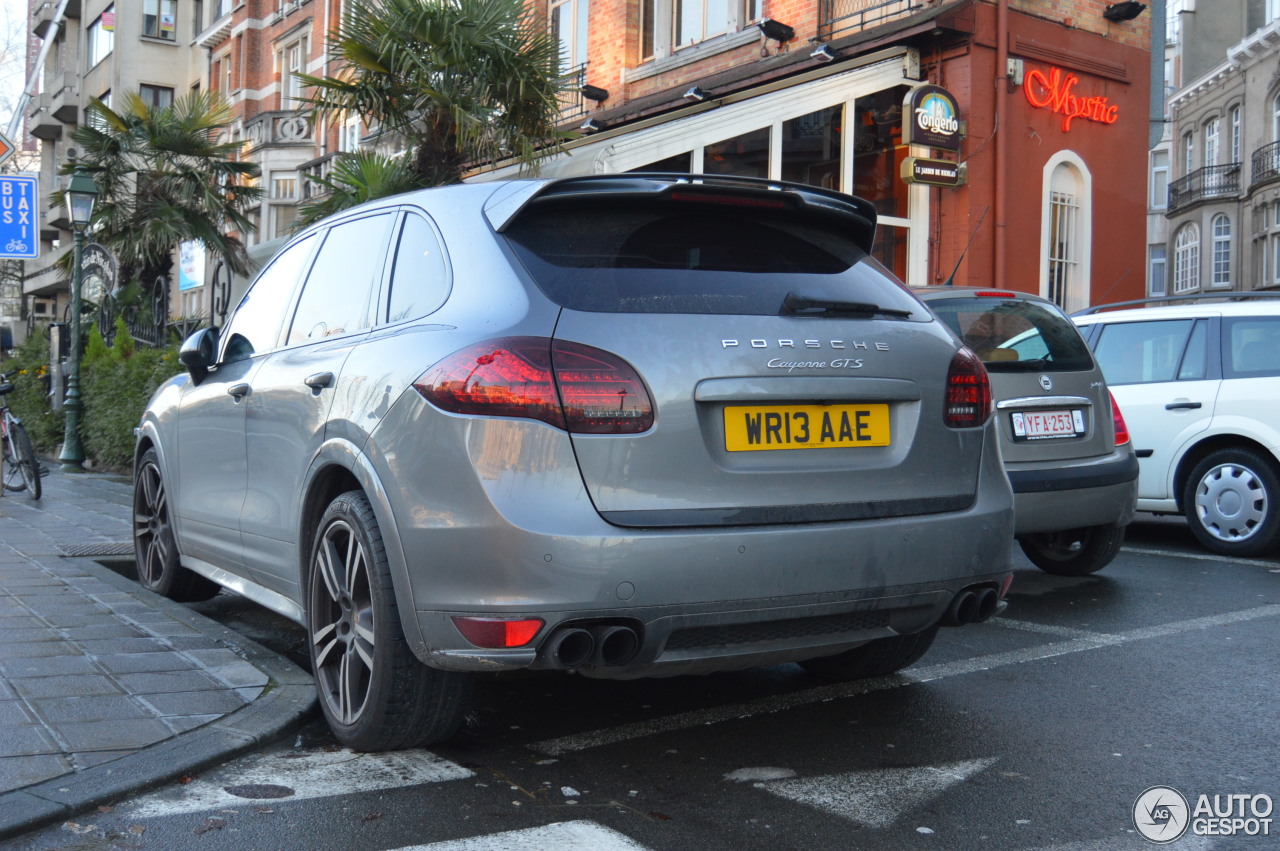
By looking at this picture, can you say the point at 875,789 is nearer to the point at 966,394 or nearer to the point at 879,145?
the point at 966,394

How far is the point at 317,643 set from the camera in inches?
158

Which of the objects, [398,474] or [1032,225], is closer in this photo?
[398,474]

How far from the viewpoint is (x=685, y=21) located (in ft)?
65.4

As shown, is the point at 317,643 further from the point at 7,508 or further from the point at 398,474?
the point at 7,508

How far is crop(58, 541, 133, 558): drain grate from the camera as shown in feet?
24.4

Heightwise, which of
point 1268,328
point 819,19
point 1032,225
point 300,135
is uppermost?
point 300,135

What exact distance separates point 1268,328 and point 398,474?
6.57 meters

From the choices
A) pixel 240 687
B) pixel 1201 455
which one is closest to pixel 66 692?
pixel 240 687

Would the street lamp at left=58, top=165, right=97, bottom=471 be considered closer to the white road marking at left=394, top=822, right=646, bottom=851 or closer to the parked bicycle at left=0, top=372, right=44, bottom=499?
the parked bicycle at left=0, top=372, right=44, bottom=499

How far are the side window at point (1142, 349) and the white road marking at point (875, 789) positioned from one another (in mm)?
5734

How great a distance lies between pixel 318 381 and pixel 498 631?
1.28 meters

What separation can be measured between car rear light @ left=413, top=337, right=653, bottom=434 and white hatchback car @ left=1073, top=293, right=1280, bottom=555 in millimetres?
5922

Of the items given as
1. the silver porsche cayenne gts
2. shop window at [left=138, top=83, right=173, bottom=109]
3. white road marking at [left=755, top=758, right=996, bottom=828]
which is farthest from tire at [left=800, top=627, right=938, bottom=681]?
shop window at [left=138, top=83, right=173, bottom=109]

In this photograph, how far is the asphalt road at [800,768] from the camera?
3.05 m
